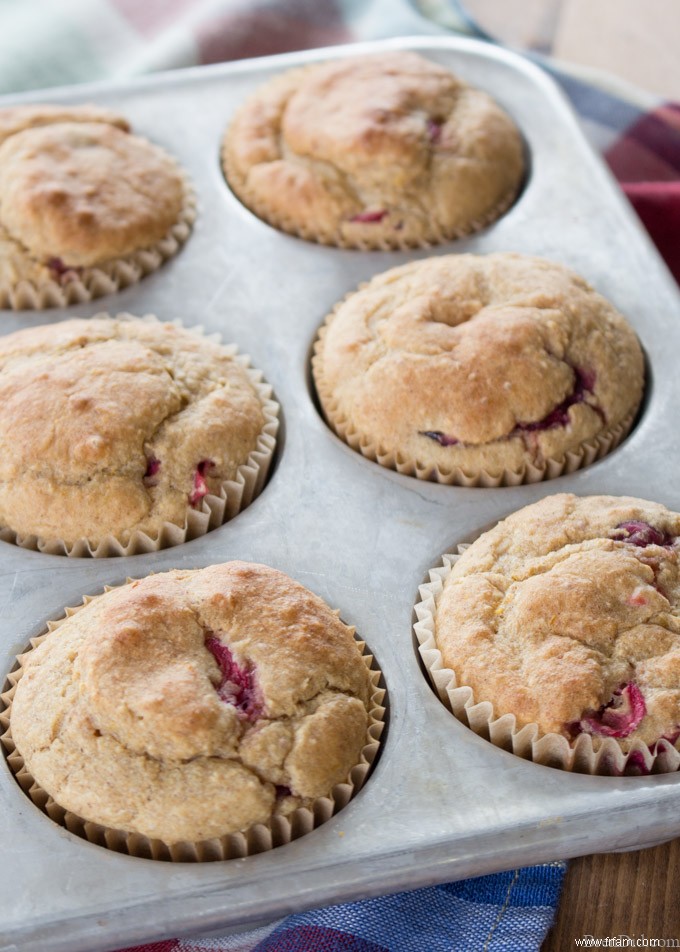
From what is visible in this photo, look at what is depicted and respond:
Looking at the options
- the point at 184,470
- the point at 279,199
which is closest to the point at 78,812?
the point at 184,470

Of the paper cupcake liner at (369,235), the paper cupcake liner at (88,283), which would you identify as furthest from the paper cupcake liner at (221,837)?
the paper cupcake liner at (369,235)

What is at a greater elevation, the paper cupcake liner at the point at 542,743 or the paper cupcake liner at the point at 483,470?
the paper cupcake liner at the point at 483,470

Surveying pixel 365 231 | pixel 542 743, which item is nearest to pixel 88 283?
pixel 365 231

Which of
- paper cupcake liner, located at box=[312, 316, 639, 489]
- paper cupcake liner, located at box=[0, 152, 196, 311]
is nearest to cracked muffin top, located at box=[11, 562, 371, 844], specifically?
paper cupcake liner, located at box=[312, 316, 639, 489]

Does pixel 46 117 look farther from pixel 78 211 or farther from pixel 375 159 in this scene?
pixel 375 159

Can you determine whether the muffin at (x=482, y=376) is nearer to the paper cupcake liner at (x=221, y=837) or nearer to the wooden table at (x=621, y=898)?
the paper cupcake liner at (x=221, y=837)
